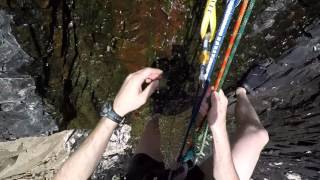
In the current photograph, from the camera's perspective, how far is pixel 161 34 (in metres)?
2.91

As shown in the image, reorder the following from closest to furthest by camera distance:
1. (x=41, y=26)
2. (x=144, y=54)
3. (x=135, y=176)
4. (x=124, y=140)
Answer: (x=135, y=176) → (x=41, y=26) → (x=144, y=54) → (x=124, y=140)

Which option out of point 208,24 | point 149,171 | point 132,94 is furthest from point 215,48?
point 149,171

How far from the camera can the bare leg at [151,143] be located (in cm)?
272

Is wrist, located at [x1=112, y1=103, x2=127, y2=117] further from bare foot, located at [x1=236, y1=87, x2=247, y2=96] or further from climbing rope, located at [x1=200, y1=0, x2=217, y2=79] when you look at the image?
bare foot, located at [x1=236, y1=87, x2=247, y2=96]

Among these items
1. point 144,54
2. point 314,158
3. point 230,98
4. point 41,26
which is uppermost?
point 41,26

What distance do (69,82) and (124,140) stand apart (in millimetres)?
749

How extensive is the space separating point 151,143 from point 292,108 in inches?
51.2

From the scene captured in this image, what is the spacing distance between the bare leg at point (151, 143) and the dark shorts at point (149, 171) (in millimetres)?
63

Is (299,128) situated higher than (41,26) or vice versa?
(41,26)

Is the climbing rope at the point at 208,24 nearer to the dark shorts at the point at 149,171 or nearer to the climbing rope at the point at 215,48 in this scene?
the climbing rope at the point at 215,48

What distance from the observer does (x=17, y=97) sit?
2.99 meters

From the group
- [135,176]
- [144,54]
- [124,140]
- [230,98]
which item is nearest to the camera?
[135,176]

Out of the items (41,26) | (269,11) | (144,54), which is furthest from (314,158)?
(41,26)

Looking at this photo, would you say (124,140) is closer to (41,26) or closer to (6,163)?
(6,163)
